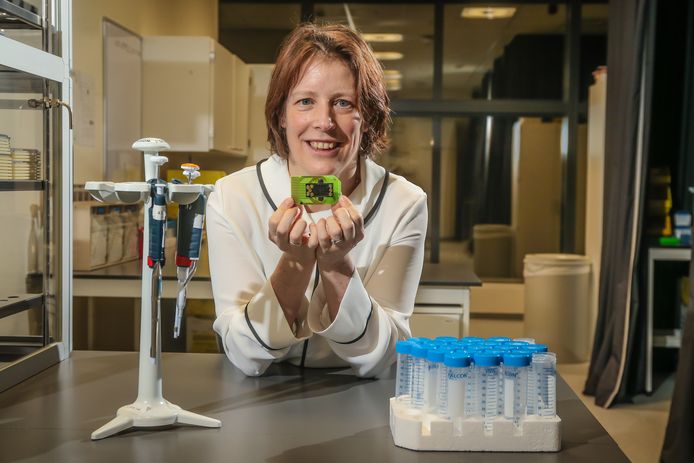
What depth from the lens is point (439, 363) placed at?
103 centimetres

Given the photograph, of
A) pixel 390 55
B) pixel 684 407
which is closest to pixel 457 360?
pixel 684 407

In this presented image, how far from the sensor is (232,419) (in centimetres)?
112

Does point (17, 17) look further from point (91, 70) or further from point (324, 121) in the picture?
point (91, 70)

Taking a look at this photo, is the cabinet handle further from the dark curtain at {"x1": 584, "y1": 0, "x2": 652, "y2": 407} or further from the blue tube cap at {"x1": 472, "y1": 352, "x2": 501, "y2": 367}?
the dark curtain at {"x1": 584, "y1": 0, "x2": 652, "y2": 407}

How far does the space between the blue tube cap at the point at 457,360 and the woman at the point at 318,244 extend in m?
0.28

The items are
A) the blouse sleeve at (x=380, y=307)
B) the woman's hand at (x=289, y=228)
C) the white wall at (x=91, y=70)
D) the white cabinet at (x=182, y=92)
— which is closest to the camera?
the woman's hand at (x=289, y=228)

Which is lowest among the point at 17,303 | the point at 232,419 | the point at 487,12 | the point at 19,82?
the point at 232,419

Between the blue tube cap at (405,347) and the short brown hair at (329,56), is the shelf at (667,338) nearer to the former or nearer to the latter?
the short brown hair at (329,56)

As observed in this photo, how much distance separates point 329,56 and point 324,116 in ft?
0.40

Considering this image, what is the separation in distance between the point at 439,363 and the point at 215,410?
0.36m

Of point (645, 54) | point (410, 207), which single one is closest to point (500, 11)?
point (645, 54)

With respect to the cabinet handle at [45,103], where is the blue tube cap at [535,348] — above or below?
below

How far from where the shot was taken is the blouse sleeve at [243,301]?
131 cm

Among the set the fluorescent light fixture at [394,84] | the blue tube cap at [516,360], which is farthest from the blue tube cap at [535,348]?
the fluorescent light fixture at [394,84]
